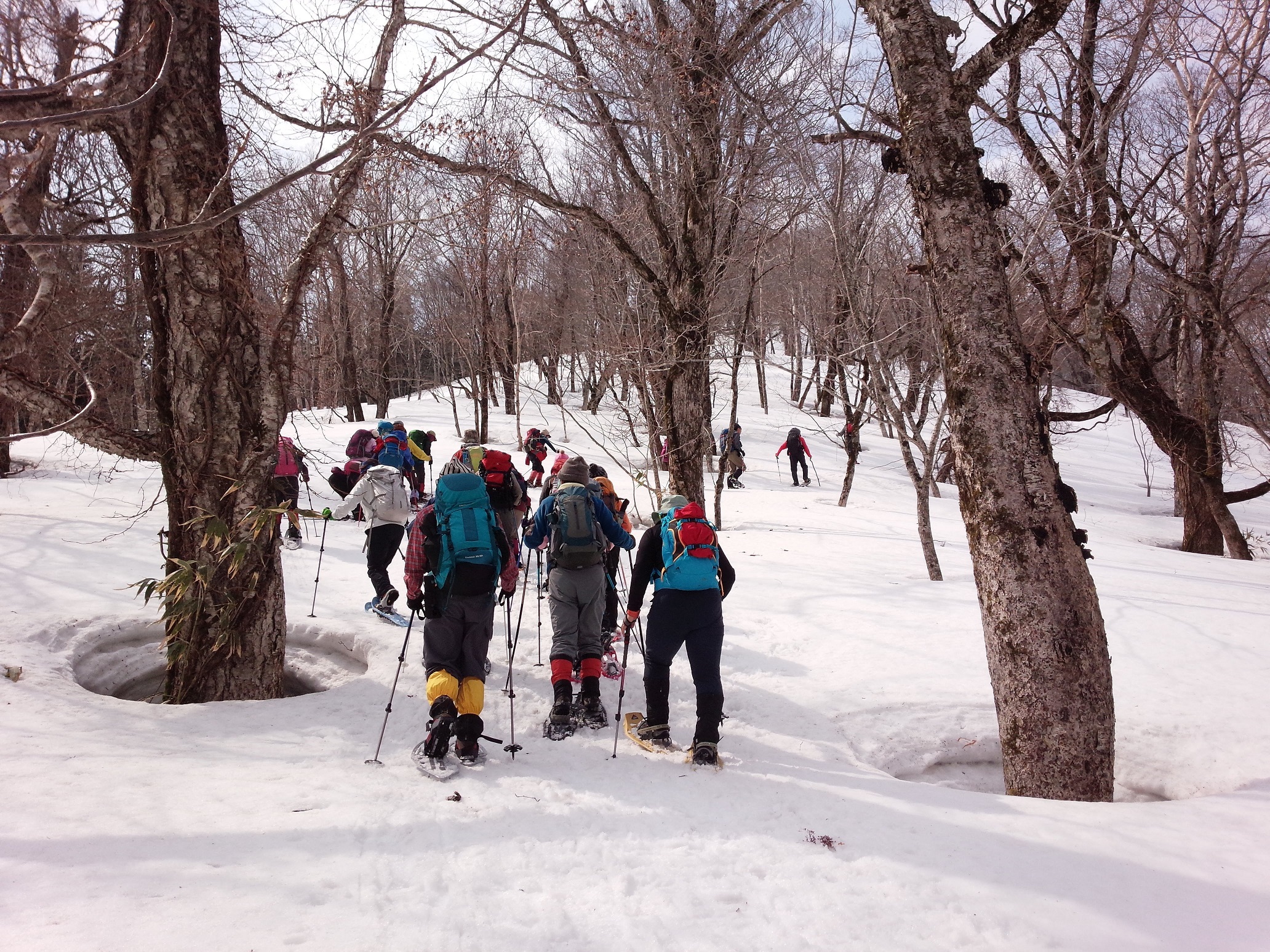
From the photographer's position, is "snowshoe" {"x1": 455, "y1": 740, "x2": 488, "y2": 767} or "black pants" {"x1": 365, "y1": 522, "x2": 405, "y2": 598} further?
"black pants" {"x1": 365, "y1": 522, "x2": 405, "y2": 598}

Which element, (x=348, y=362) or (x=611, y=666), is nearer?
(x=611, y=666)

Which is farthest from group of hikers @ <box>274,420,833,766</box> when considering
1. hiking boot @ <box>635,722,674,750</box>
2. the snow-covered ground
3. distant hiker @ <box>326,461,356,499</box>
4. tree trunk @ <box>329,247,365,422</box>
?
tree trunk @ <box>329,247,365,422</box>

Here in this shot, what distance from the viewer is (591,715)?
15.8ft

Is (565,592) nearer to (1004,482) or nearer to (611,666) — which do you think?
(611,666)

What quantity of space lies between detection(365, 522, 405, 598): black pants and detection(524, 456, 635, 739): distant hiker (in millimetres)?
2636

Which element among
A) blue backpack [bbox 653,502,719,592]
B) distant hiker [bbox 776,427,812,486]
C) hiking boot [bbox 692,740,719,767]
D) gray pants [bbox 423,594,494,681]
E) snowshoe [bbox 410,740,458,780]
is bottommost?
snowshoe [bbox 410,740,458,780]

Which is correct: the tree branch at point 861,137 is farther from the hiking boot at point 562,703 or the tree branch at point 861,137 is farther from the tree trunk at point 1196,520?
the tree trunk at point 1196,520

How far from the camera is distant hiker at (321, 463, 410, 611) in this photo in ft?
22.9

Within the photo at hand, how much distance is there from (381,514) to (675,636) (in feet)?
12.7

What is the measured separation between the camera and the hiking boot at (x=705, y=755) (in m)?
4.15

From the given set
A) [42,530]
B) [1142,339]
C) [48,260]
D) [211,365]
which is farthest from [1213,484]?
[42,530]

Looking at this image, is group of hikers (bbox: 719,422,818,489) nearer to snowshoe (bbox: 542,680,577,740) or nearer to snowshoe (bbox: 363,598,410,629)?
snowshoe (bbox: 363,598,410,629)

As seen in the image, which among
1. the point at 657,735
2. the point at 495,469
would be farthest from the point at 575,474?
the point at 657,735

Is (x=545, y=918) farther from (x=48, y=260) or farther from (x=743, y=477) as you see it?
(x=743, y=477)
